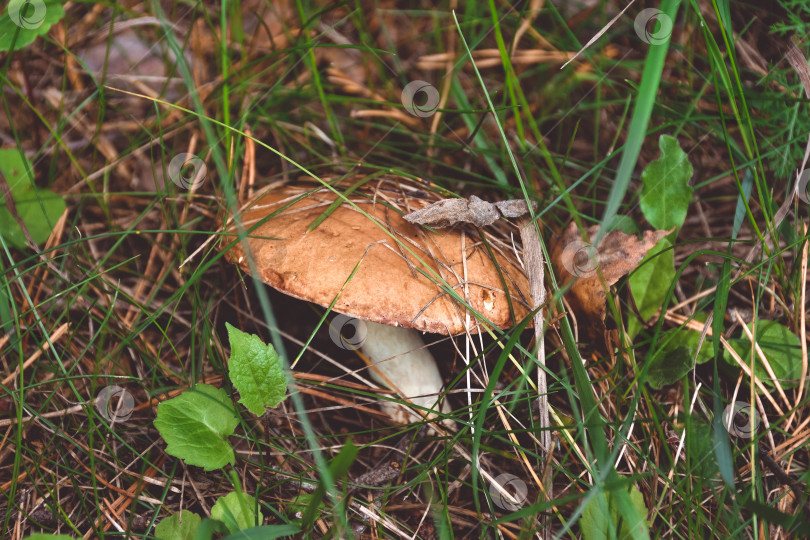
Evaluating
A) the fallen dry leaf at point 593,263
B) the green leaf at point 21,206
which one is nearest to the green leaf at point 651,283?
the fallen dry leaf at point 593,263

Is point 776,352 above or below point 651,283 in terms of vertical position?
below

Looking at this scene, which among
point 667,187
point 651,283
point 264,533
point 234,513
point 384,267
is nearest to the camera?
point 264,533

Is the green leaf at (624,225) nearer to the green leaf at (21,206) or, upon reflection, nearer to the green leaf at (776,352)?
the green leaf at (776,352)

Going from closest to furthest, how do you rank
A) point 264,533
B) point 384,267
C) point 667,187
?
point 264,533 → point 384,267 → point 667,187

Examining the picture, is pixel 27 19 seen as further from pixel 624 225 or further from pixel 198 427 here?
pixel 624 225

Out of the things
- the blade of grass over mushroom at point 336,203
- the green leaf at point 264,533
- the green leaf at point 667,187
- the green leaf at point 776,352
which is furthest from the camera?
the green leaf at point 667,187

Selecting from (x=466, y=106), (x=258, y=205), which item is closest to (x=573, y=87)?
(x=466, y=106)

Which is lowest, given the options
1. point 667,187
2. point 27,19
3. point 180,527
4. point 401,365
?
point 180,527

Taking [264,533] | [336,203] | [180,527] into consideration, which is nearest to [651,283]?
[336,203]
